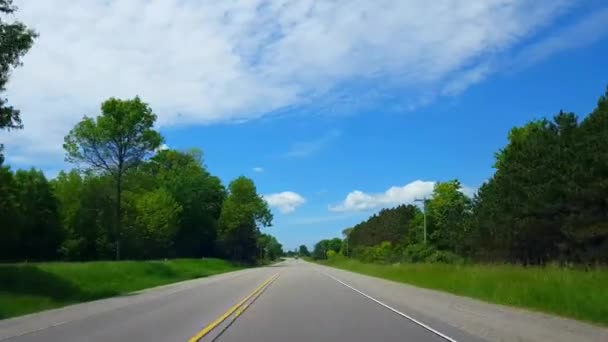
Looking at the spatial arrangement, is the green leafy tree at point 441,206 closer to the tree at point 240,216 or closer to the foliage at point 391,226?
the foliage at point 391,226

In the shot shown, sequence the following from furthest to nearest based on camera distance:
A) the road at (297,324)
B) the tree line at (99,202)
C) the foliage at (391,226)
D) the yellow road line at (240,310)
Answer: the foliage at (391,226) → the tree line at (99,202) → the yellow road line at (240,310) → the road at (297,324)

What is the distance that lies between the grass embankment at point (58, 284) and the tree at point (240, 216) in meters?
68.2

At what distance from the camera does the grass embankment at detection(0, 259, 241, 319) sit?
2554 centimetres

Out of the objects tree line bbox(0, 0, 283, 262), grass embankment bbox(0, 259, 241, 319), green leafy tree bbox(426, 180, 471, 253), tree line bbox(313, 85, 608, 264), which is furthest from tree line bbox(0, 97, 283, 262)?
green leafy tree bbox(426, 180, 471, 253)

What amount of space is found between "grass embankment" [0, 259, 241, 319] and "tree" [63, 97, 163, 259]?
1991cm

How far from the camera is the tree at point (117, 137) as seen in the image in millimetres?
66375

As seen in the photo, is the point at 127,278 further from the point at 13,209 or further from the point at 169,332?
the point at 169,332

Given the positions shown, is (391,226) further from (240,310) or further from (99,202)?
(240,310)

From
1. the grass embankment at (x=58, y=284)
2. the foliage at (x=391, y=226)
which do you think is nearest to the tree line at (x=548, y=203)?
the grass embankment at (x=58, y=284)

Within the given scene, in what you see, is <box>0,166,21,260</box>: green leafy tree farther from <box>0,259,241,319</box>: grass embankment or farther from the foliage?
the foliage

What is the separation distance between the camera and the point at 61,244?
69.5 m

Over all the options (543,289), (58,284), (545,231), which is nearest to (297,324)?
(543,289)

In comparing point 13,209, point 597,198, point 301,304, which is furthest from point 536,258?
point 13,209

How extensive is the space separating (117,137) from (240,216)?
52.9 metres
